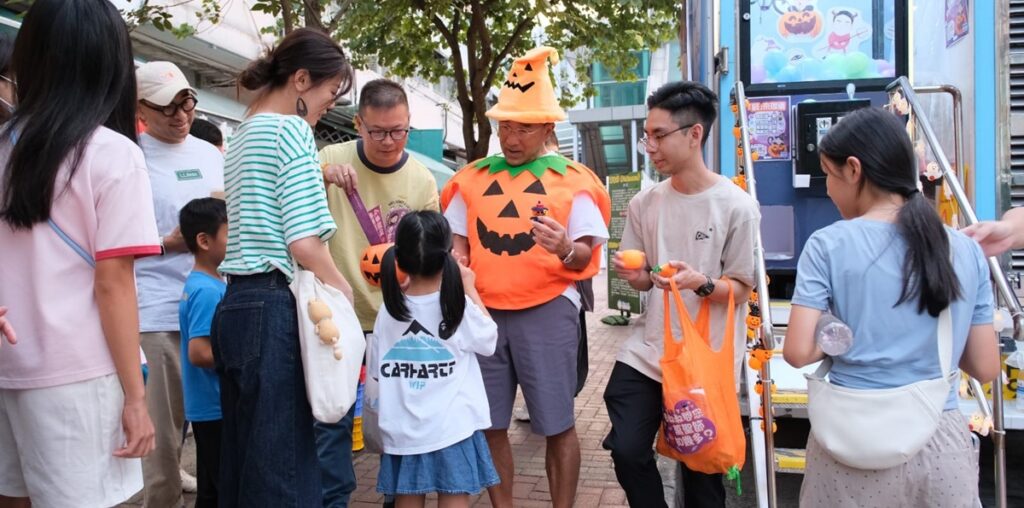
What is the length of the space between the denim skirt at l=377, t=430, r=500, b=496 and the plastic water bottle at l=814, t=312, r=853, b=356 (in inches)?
54.2

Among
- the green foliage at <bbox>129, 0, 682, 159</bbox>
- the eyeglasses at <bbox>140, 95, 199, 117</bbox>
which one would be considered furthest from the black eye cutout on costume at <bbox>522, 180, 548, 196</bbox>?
the green foliage at <bbox>129, 0, 682, 159</bbox>

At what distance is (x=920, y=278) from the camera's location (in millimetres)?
2154

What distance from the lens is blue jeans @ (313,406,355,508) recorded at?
3.06 meters

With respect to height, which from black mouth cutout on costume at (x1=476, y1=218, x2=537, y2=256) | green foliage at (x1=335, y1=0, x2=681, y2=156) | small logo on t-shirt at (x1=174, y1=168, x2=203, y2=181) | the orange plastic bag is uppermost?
green foliage at (x1=335, y1=0, x2=681, y2=156)

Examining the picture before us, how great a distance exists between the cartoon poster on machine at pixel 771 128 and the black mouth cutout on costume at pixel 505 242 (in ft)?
8.79

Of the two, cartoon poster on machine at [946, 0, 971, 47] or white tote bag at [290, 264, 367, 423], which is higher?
cartoon poster on machine at [946, 0, 971, 47]

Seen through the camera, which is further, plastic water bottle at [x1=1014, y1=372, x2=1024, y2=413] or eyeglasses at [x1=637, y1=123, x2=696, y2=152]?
plastic water bottle at [x1=1014, y1=372, x2=1024, y2=413]

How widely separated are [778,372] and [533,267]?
1677 millimetres

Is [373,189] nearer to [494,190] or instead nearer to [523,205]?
[494,190]

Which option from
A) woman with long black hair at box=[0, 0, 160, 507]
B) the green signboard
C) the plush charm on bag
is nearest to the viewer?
woman with long black hair at box=[0, 0, 160, 507]

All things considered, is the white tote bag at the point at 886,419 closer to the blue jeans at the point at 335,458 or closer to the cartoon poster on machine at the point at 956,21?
the blue jeans at the point at 335,458

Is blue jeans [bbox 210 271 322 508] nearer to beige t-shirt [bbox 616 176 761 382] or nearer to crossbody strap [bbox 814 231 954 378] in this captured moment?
beige t-shirt [bbox 616 176 761 382]

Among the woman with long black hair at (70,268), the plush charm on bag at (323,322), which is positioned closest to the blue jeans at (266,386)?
the plush charm on bag at (323,322)

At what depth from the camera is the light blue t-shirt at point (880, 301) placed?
2199 mm
